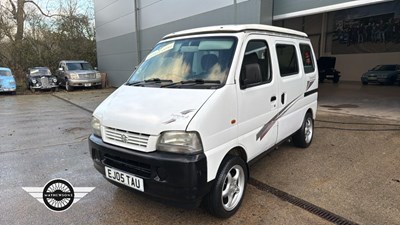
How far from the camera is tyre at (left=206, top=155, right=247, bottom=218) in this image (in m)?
2.74

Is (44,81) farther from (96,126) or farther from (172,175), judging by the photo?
(172,175)

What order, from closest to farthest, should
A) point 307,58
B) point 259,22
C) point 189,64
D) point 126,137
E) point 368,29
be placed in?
1. point 126,137
2. point 189,64
3. point 307,58
4. point 259,22
5. point 368,29

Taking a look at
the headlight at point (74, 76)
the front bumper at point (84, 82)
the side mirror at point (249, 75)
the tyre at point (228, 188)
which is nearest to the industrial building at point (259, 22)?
the front bumper at point (84, 82)

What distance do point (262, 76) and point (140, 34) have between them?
13412mm

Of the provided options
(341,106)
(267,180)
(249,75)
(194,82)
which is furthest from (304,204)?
(341,106)

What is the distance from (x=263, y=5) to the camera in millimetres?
8445

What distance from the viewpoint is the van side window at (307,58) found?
4.85 metres

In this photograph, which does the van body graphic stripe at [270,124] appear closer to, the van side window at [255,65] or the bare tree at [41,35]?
the van side window at [255,65]

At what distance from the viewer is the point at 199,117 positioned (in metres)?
2.50

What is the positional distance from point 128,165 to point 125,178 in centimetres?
14

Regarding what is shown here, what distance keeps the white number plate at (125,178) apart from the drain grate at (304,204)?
169cm

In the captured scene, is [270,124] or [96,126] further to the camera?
[270,124]

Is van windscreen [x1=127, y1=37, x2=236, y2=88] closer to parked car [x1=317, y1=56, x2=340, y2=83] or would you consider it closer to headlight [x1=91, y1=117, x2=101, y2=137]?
headlight [x1=91, y1=117, x2=101, y2=137]

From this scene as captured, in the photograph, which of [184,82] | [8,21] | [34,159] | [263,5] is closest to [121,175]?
[184,82]
